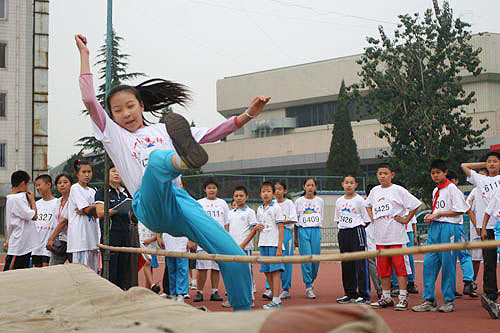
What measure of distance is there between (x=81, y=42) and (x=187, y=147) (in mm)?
1820

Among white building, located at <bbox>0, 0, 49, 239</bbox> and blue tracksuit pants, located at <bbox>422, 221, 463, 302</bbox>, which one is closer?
blue tracksuit pants, located at <bbox>422, 221, 463, 302</bbox>

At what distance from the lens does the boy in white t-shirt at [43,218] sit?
9.50m

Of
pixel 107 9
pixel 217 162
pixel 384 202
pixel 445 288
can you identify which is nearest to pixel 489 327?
pixel 445 288

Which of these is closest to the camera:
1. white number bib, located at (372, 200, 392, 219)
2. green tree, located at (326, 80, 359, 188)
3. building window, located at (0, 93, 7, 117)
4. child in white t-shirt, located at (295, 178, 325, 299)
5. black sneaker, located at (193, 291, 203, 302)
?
white number bib, located at (372, 200, 392, 219)

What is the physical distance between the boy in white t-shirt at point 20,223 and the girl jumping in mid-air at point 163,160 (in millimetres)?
3921

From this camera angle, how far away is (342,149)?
39562 millimetres

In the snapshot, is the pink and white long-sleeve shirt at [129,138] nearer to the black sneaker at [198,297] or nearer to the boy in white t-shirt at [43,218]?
the boy in white t-shirt at [43,218]

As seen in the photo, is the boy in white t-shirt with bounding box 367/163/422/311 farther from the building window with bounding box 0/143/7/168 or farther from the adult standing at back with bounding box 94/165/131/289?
the building window with bounding box 0/143/7/168

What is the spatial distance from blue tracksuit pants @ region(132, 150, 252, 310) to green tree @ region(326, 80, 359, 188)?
3437 centimetres

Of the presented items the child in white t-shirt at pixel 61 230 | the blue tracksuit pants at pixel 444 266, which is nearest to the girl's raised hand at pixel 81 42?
the child in white t-shirt at pixel 61 230

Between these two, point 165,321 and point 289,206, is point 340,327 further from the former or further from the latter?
point 289,206

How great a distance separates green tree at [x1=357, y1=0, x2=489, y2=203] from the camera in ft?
84.2

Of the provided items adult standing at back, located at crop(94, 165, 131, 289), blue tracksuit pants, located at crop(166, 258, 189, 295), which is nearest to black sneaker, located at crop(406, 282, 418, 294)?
blue tracksuit pants, located at crop(166, 258, 189, 295)

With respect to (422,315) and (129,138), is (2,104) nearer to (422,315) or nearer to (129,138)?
(422,315)
